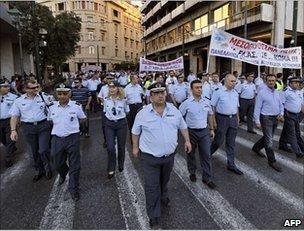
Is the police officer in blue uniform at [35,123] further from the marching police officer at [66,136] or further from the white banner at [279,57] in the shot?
the white banner at [279,57]

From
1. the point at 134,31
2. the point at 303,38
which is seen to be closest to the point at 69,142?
the point at 303,38

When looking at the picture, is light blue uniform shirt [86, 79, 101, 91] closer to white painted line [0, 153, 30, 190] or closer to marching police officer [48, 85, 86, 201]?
white painted line [0, 153, 30, 190]

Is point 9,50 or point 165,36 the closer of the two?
point 9,50

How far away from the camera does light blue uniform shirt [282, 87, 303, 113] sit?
7.94 meters

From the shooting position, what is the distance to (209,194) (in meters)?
5.59

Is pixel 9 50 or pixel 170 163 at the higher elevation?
pixel 9 50

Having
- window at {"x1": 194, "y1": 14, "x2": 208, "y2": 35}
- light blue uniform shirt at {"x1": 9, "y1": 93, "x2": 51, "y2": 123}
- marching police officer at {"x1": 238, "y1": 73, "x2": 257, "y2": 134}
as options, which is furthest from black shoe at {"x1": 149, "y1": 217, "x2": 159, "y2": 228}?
window at {"x1": 194, "y1": 14, "x2": 208, "y2": 35}

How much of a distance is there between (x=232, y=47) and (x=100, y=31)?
71.4 m

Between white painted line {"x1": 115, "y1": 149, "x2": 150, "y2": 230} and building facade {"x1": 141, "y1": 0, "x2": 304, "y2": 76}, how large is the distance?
531 cm

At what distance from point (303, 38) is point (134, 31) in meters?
73.4

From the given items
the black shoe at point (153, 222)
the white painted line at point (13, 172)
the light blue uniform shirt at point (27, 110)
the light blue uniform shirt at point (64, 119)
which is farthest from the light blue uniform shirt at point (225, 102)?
the white painted line at point (13, 172)

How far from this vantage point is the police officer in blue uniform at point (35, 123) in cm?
658

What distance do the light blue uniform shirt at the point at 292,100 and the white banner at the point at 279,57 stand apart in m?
2.44

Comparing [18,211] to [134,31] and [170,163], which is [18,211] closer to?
[170,163]
